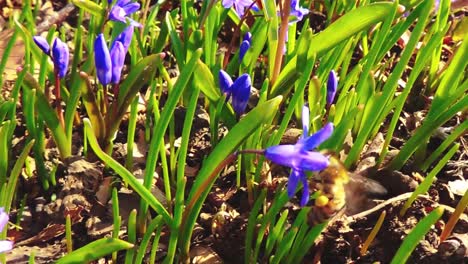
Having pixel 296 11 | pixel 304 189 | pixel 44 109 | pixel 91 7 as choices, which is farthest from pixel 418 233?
pixel 91 7

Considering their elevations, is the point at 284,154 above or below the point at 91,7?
below

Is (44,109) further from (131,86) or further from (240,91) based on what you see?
(240,91)

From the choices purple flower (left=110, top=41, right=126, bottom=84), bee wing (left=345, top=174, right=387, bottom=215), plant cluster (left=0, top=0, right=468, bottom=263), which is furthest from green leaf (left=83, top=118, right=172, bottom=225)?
bee wing (left=345, top=174, right=387, bottom=215)

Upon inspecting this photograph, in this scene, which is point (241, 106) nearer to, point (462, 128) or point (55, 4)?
point (462, 128)

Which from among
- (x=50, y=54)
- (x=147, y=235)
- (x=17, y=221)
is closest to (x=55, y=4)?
(x=50, y=54)

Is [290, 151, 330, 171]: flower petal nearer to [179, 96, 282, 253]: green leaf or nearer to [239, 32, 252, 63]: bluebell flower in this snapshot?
[179, 96, 282, 253]: green leaf

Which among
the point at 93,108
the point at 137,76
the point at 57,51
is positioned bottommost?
the point at 93,108
